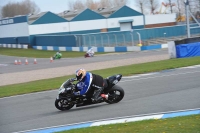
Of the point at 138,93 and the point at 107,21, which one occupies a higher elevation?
the point at 107,21

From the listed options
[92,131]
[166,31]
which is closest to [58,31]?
[166,31]

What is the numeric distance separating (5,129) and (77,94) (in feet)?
9.35

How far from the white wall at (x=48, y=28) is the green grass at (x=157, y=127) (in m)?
58.4

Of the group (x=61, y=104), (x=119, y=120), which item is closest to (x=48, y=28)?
(x=61, y=104)

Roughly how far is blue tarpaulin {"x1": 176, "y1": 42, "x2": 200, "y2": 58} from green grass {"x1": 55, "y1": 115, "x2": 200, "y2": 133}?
2107 cm

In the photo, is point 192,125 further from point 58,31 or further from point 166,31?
point 58,31

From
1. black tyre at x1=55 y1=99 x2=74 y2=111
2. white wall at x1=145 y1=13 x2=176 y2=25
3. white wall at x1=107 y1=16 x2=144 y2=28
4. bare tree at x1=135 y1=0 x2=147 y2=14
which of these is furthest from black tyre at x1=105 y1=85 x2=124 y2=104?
bare tree at x1=135 y1=0 x2=147 y2=14

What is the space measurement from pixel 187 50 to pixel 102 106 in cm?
1837

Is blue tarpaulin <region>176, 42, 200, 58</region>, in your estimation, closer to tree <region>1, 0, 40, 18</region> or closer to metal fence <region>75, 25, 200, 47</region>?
metal fence <region>75, 25, 200, 47</region>

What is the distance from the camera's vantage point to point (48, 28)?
2670 inches

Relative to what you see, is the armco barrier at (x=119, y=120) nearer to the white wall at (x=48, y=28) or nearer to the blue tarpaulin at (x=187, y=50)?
the blue tarpaulin at (x=187, y=50)

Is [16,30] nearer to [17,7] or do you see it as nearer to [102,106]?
[102,106]

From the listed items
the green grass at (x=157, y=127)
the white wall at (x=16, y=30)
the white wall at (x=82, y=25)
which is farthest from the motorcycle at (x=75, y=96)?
the white wall at (x=82, y=25)

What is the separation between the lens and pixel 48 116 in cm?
1254
